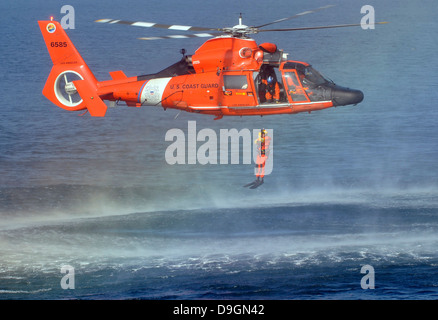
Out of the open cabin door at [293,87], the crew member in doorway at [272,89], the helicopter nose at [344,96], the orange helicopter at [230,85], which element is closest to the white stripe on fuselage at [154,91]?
the orange helicopter at [230,85]

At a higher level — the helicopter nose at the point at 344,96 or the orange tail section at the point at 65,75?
Result: the orange tail section at the point at 65,75

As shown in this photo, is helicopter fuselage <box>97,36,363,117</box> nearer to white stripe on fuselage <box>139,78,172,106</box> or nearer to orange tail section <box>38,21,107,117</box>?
white stripe on fuselage <box>139,78,172,106</box>

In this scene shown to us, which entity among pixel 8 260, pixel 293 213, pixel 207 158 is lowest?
pixel 8 260

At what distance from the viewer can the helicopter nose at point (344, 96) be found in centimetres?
2139

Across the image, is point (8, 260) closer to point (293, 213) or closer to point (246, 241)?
point (246, 241)

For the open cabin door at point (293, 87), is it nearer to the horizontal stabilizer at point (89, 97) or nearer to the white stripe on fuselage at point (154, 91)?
the white stripe on fuselage at point (154, 91)

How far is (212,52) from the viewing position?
71.6 feet

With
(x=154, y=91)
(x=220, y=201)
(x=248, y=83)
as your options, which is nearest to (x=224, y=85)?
(x=248, y=83)

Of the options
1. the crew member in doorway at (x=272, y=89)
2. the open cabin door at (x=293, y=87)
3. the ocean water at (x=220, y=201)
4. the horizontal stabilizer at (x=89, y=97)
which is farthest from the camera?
the horizontal stabilizer at (x=89, y=97)

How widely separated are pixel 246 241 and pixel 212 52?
5.63 m

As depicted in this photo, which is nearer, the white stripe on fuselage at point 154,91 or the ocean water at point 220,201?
the ocean water at point 220,201

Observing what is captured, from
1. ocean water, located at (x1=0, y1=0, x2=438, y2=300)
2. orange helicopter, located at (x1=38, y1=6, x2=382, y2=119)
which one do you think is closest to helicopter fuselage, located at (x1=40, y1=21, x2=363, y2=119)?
orange helicopter, located at (x1=38, y1=6, x2=382, y2=119)

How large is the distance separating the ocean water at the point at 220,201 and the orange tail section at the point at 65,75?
3.95m

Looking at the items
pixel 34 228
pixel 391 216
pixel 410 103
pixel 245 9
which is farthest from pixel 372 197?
pixel 245 9
